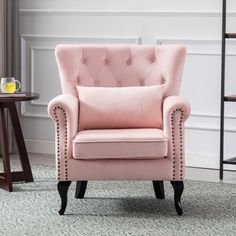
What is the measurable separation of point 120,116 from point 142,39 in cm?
144

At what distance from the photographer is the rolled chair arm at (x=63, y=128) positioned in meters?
3.66

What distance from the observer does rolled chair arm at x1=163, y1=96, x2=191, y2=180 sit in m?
3.67

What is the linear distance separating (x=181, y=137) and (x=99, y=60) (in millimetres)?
794

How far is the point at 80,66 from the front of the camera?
4.16 metres

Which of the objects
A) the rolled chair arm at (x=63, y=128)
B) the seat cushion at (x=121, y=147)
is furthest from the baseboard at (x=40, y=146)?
the seat cushion at (x=121, y=147)

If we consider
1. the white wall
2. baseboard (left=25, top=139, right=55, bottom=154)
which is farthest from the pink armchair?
baseboard (left=25, top=139, right=55, bottom=154)

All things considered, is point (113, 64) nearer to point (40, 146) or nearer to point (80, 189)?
point (80, 189)

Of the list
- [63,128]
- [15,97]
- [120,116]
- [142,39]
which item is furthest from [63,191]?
[142,39]

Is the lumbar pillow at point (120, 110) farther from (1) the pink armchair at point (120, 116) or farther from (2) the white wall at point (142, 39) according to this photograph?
(2) the white wall at point (142, 39)

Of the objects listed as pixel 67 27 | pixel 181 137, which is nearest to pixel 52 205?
pixel 181 137

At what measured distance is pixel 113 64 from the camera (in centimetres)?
418

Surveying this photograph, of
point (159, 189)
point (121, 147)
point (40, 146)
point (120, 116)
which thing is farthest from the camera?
point (40, 146)

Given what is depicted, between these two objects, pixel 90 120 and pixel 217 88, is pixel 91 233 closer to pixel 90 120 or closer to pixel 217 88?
pixel 90 120

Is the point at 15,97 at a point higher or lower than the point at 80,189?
higher
